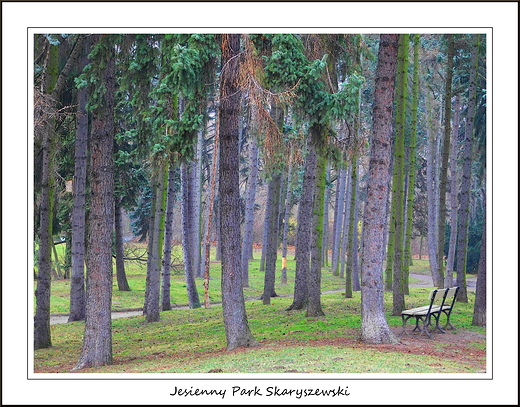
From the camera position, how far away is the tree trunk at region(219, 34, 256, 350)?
34.8ft

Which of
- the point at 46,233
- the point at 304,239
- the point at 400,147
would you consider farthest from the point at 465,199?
the point at 46,233

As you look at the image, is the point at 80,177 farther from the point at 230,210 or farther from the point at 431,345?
the point at 431,345

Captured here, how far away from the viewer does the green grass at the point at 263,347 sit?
28.1ft

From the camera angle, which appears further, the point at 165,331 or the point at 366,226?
the point at 165,331

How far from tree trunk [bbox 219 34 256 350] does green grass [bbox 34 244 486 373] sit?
1.84 feet

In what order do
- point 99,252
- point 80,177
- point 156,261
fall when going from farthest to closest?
point 156,261, point 80,177, point 99,252

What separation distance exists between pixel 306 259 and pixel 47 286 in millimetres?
6747

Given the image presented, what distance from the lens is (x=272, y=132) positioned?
33.9ft

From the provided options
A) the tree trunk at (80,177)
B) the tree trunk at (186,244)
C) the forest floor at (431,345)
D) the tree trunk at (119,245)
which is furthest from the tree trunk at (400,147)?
the tree trunk at (119,245)

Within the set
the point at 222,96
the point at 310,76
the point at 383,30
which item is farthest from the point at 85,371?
the point at 383,30

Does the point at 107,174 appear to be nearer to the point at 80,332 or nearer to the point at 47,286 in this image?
the point at 47,286

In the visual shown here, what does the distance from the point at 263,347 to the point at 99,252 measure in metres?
3.38

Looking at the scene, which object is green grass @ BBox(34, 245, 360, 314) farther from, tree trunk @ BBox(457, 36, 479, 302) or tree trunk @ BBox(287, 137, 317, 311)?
tree trunk @ BBox(457, 36, 479, 302)

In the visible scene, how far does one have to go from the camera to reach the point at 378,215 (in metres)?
10.3
